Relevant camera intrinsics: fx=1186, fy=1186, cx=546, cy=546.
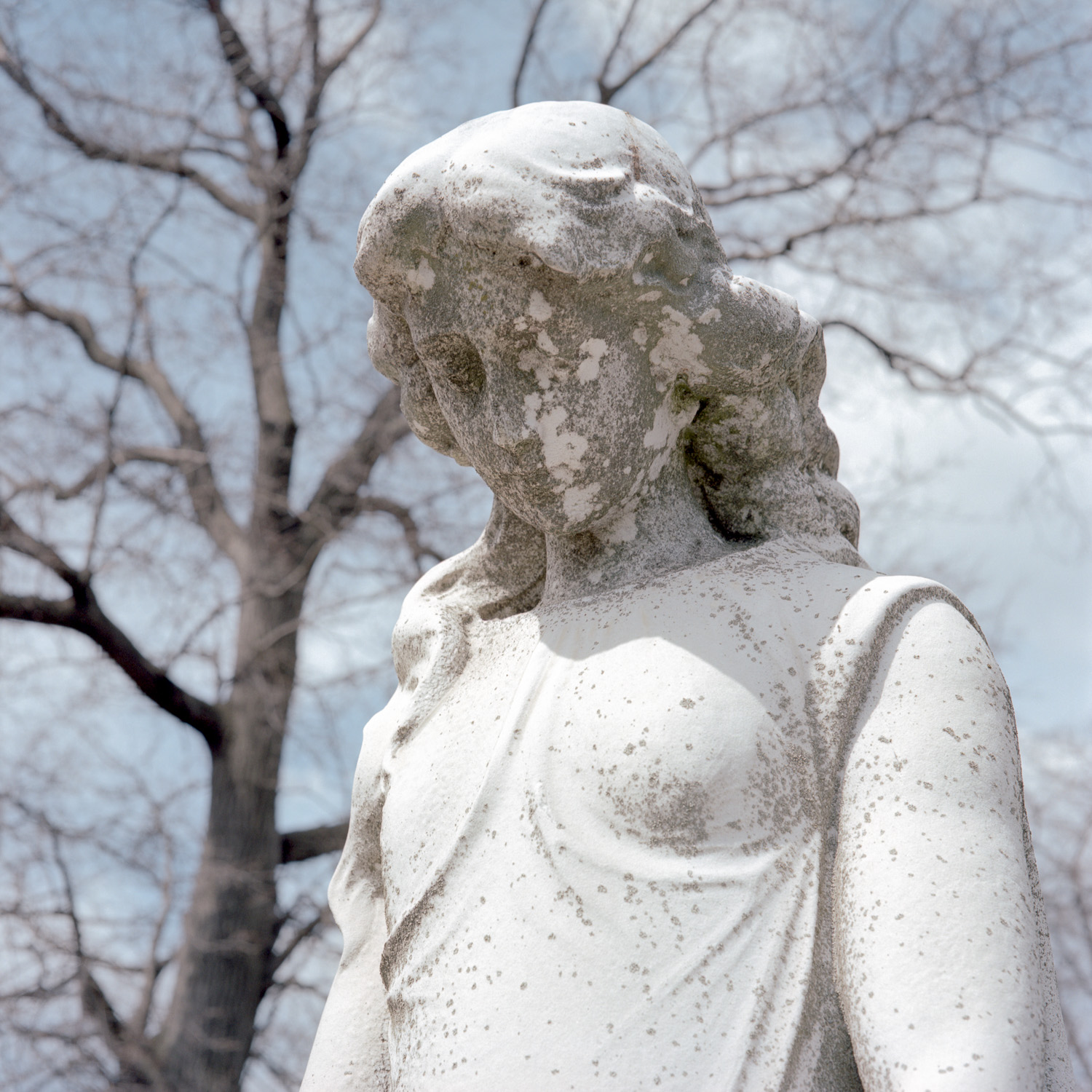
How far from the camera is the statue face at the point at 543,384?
136 centimetres

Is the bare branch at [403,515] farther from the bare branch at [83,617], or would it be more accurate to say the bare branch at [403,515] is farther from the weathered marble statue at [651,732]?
the weathered marble statue at [651,732]

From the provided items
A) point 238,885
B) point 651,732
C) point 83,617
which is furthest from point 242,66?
point 651,732

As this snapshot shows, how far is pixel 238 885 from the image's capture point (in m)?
5.82

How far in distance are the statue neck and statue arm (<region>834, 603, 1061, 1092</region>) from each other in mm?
335

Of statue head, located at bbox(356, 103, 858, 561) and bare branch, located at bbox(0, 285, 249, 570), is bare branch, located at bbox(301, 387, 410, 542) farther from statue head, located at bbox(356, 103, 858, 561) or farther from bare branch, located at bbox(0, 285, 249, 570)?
statue head, located at bbox(356, 103, 858, 561)

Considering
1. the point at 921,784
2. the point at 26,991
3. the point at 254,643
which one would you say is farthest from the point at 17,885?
the point at 921,784

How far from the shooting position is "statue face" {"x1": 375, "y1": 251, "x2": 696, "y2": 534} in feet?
4.45

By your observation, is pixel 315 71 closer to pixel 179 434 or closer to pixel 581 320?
pixel 179 434

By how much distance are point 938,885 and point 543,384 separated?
27.0 inches

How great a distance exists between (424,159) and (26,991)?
540 centimetres

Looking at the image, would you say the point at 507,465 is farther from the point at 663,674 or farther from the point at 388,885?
the point at 388,885

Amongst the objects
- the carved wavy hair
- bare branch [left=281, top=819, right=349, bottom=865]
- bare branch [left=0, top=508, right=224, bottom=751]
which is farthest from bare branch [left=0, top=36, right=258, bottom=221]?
the carved wavy hair

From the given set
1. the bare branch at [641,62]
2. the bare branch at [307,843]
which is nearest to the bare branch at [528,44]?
the bare branch at [641,62]

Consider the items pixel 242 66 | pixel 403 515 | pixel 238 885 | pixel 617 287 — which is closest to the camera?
pixel 617 287
